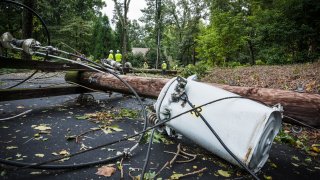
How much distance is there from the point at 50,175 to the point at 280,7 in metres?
16.9

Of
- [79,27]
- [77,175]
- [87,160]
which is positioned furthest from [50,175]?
[79,27]

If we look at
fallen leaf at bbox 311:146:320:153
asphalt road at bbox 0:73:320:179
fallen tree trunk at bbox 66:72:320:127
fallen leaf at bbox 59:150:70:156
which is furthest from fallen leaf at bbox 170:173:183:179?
fallen leaf at bbox 311:146:320:153

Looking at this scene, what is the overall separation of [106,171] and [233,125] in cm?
118

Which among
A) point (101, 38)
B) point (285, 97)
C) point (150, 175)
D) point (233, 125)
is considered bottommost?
point (150, 175)

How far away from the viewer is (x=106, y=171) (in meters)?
2.03

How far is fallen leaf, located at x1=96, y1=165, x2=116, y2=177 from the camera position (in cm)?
198

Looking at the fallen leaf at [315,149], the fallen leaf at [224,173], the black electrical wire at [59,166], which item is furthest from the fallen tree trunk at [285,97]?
the black electrical wire at [59,166]

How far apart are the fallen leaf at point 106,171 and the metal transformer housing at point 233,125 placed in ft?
2.41

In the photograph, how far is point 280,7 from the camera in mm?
14938

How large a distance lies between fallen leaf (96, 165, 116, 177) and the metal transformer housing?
0.73m

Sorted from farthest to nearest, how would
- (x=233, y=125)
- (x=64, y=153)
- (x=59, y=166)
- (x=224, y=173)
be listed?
(x=64, y=153) < (x=224, y=173) < (x=59, y=166) < (x=233, y=125)

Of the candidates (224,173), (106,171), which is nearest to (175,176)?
(224,173)

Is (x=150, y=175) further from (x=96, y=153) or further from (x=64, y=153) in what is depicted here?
(x=64, y=153)

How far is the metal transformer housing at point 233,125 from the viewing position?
170 centimetres
